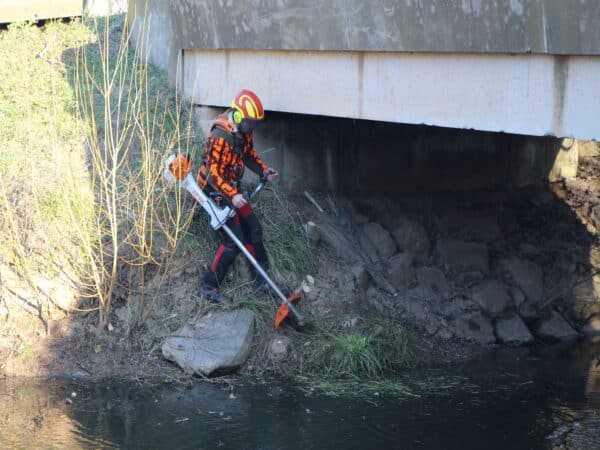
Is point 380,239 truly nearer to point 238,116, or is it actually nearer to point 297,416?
point 238,116

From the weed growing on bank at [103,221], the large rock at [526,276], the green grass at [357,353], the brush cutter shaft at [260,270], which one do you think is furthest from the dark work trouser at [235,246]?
the large rock at [526,276]

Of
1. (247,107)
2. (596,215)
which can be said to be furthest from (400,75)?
(596,215)

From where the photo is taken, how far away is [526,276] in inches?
443

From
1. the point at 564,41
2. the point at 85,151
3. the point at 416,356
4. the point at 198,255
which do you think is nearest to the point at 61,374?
the point at 198,255

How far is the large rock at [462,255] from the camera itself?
11.2 m

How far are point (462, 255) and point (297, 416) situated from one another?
425cm

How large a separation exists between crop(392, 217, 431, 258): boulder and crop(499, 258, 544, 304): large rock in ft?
3.53

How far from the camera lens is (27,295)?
9.05 metres

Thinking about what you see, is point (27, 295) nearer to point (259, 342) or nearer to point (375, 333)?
point (259, 342)

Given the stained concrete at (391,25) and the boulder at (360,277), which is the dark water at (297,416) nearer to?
the boulder at (360,277)

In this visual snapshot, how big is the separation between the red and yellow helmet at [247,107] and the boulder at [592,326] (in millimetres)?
5227

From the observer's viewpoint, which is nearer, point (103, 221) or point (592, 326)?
point (103, 221)

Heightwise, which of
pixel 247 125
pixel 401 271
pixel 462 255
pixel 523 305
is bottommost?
Answer: pixel 523 305

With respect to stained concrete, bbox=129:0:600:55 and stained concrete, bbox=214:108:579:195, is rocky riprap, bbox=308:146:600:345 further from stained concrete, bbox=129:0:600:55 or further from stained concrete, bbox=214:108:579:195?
stained concrete, bbox=129:0:600:55
